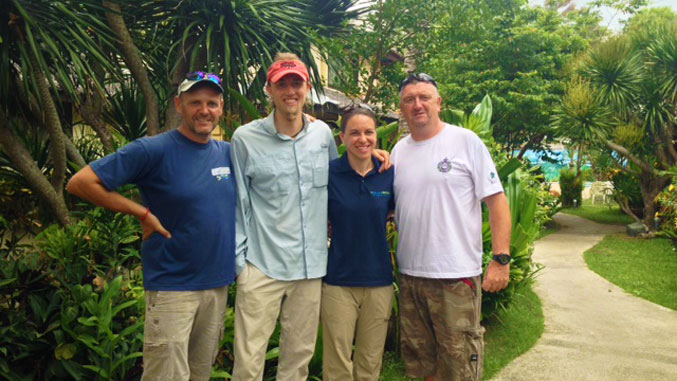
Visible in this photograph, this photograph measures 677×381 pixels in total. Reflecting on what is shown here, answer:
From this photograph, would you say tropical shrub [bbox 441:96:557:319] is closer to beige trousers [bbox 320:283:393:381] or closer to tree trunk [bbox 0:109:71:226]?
beige trousers [bbox 320:283:393:381]

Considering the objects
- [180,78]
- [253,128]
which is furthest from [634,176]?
[253,128]

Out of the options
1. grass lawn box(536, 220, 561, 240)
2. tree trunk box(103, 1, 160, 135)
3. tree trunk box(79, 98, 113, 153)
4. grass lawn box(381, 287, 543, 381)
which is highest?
tree trunk box(103, 1, 160, 135)

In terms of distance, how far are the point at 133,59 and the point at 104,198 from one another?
315 cm

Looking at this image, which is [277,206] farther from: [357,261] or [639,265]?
[639,265]

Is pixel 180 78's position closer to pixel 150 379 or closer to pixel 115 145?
pixel 115 145

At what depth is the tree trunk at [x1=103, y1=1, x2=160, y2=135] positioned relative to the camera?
5.01 meters

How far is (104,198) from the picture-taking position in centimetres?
240

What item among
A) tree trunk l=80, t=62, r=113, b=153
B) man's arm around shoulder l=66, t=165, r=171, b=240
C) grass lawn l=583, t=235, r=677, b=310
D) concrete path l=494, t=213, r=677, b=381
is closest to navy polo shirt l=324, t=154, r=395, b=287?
man's arm around shoulder l=66, t=165, r=171, b=240

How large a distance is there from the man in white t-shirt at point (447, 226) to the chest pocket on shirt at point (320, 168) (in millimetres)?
421

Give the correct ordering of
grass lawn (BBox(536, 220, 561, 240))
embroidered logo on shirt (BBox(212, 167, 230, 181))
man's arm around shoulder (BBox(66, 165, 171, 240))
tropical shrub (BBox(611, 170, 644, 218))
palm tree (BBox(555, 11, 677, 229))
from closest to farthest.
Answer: man's arm around shoulder (BBox(66, 165, 171, 240)) → embroidered logo on shirt (BBox(212, 167, 230, 181)) → palm tree (BBox(555, 11, 677, 229)) → grass lawn (BBox(536, 220, 561, 240)) → tropical shrub (BBox(611, 170, 644, 218))

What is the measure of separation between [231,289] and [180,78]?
2743 mm

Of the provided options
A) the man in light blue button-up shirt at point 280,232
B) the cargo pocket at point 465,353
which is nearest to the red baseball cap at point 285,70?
the man in light blue button-up shirt at point 280,232

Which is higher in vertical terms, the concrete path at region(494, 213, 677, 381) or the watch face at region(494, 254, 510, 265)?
the watch face at region(494, 254, 510, 265)

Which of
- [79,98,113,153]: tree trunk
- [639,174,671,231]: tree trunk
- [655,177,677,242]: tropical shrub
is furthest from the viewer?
[639,174,671,231]: tree trunk
